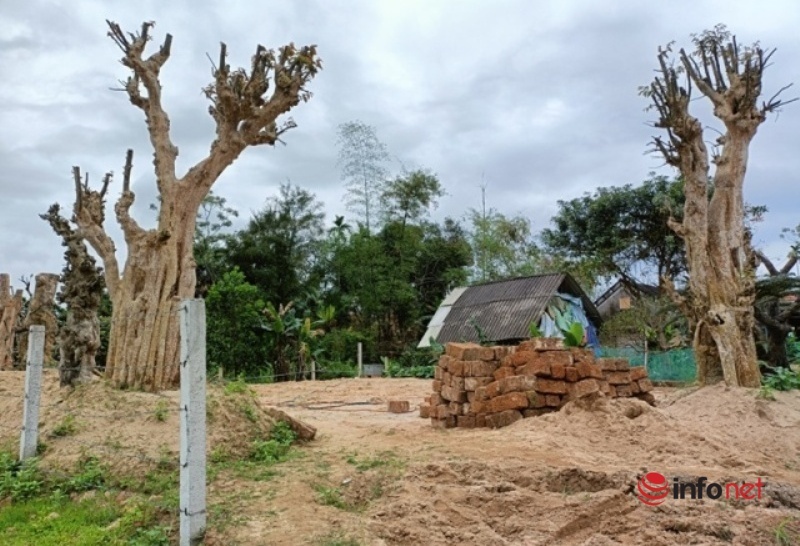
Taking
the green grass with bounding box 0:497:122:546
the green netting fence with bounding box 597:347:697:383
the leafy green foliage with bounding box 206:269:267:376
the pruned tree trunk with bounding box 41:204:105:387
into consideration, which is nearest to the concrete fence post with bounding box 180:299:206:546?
the green grass with bounding box 0:497:122:546

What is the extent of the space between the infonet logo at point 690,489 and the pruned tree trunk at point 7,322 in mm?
13894

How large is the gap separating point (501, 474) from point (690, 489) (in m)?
1.42

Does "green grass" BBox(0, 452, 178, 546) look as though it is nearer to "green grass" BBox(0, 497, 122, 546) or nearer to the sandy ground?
"green grass" BBox(0, 497, 122, 546)

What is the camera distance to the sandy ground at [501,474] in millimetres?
4203

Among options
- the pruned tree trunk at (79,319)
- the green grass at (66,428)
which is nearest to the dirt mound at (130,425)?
the green grass at (66,428)

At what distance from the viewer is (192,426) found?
4129 millimetres

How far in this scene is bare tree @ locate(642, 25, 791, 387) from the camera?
1030cm

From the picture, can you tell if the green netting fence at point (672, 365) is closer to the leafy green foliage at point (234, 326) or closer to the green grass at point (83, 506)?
the leafy green foliage at point (234, 326)

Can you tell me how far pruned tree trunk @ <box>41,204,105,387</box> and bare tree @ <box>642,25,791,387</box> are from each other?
8.63 metres

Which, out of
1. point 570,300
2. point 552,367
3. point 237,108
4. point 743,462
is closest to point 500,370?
point 552,367

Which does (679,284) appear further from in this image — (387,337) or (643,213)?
(387,337)

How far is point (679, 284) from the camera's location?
29.2 metres

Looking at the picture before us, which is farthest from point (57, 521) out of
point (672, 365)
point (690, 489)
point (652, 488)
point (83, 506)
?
point (672, 365)

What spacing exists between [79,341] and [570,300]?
19984mm
